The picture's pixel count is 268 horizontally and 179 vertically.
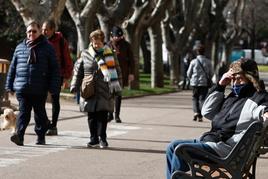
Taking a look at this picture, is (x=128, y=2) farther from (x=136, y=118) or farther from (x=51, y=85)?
(x=51, y=85)

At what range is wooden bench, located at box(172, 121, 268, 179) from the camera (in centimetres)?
629

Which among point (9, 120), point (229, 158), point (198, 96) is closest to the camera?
point (229, 158)

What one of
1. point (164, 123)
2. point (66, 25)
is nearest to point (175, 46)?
point (66, 25)

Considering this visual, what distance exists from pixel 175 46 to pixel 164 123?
70.9 feet

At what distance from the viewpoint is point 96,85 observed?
36.4ft

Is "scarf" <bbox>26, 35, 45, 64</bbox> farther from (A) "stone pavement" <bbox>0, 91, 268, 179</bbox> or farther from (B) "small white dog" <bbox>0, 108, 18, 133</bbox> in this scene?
(B) "small white dog" <bbox>0, 108, 18, 133</bbox>

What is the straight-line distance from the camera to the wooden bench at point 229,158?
6.29 metres

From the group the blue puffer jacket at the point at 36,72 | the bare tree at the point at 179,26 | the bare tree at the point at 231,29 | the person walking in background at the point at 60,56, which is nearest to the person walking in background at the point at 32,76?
the blue puffer jacket at the point at 36,72

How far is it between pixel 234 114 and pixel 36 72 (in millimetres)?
4777

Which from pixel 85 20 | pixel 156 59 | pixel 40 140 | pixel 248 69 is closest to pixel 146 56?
pixel 156 59

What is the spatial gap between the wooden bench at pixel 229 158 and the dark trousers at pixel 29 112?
498 centimetres

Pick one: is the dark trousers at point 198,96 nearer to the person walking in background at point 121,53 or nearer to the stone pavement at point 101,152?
the stone pavement at point 101,152

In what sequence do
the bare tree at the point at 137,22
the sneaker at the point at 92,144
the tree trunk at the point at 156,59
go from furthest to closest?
the tree trunk at the point at 156,59 < the bare tree at the point at 137,22 < the sneaker at the point at 92,144

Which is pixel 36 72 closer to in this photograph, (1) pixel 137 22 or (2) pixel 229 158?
(2) pixel 229 158
